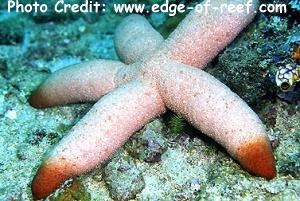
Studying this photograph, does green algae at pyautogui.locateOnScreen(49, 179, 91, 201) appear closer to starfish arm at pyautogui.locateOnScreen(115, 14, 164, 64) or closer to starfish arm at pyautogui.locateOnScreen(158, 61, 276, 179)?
starfish arm at pyautogui.locateOnScreen(158, 61, 276, 179)

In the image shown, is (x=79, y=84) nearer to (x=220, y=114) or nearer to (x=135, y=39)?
(x=135, y=39)

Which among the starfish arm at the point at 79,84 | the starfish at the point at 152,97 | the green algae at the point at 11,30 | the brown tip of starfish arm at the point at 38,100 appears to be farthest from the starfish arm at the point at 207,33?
the green algae at the point at 11,30

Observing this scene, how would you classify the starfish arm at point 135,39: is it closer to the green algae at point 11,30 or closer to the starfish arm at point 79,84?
the starfish arm at point 79,84

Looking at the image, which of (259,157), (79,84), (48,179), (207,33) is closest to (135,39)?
(79,84)

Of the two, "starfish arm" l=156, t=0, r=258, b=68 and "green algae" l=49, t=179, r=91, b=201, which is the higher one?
"starfish arm" l=156, t=0, r=258, b=68

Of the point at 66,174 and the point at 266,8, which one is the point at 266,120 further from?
the point at 66,174

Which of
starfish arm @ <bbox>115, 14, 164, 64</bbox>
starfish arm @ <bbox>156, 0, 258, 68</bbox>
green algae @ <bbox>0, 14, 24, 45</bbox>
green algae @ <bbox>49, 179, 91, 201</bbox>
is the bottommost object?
green algae @ <bbox>49, 179, 91, 201</bbox>

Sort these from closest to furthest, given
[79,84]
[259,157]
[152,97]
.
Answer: [259,157], [152,97], [79,84]

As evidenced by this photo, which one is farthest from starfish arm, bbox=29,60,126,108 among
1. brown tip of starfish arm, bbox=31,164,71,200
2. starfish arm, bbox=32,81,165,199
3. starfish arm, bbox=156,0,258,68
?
brown tip of starfish arm, bbox=31,164,71,200
